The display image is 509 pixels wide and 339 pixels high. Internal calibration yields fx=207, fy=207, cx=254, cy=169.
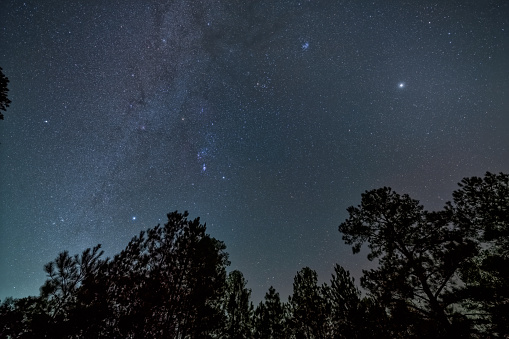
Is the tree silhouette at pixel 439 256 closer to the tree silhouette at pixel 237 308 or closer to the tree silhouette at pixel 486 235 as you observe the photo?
the tree silhouette at pixel 486 235

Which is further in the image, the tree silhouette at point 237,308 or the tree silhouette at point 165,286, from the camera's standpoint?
the tree silhouette at point 237,308

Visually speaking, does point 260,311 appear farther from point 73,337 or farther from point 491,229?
point 491,229

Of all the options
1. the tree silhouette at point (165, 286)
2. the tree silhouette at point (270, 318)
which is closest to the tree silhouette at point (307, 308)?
the tree silhouette at point (270, 318)

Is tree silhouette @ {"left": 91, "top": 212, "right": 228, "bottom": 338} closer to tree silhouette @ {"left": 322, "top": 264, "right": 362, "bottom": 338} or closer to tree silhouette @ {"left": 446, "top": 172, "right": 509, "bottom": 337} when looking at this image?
tree silhouette @ {"left": 322, "top": 264, "right": 362, "bottom": 338}

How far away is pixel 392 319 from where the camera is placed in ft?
31.6

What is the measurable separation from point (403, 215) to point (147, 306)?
1405 centimetres

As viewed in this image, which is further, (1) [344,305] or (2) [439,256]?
(1) [344,305]

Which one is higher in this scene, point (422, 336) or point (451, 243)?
point (451, 243)

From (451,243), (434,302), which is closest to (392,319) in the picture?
(434,302)

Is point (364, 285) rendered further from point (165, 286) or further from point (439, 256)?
point (165, 286)

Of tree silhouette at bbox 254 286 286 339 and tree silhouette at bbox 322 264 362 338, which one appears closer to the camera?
tree silhouette at bbox 322 264 362 338

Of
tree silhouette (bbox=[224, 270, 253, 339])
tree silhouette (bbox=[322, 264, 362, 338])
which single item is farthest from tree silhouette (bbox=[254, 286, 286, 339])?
tree silhouette (bbox=[322, 264, 362, 338])

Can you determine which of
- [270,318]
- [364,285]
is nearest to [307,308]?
[270,318]

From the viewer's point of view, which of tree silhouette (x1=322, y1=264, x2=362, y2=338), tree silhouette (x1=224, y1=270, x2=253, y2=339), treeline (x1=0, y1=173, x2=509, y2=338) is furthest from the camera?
tree silhouette (x1=224, y1=270, x2=253, y2=339)
